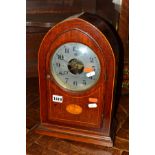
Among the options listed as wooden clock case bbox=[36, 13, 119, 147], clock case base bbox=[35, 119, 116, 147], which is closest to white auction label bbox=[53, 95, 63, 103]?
wooden clock case bbox=[36, 13, 119, 147]

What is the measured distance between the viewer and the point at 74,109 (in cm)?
121

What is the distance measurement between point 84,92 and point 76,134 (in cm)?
21

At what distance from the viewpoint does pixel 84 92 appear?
1.17m

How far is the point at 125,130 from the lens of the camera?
4.33 ft

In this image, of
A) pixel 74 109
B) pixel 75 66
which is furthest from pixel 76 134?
pixel 75 66

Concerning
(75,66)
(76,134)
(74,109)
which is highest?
(75,66)

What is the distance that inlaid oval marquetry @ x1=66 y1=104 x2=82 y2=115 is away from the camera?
3.96ft

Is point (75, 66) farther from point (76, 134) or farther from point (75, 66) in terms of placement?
point (76, 134)

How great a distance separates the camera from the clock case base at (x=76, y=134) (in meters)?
1.20

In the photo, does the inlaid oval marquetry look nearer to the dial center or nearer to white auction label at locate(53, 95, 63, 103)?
white auction label at locate(53, 95, 63, 103)

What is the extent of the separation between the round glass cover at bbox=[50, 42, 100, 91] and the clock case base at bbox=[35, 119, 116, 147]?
0.20 meters

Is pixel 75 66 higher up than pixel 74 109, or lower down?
higher up

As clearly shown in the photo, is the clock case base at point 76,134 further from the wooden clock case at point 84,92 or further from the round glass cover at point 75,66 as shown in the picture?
the round glass cover at point 75,66
